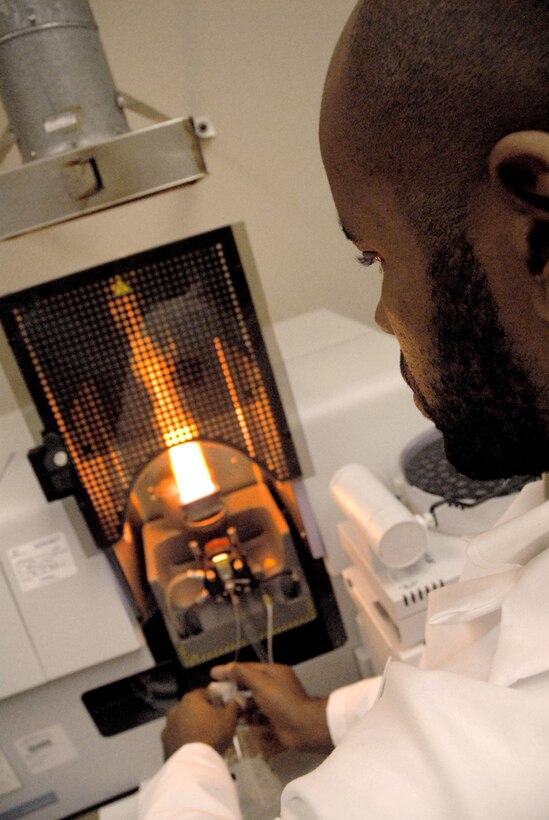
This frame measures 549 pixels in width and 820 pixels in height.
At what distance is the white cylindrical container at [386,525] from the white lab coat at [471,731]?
348 millimetres

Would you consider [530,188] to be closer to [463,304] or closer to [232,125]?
[463,304]

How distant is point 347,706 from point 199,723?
24cm

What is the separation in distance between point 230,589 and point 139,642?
6.9 inches

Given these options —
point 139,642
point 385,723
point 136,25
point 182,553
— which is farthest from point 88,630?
point 136,25

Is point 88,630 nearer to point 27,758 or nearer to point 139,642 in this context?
point 139,642

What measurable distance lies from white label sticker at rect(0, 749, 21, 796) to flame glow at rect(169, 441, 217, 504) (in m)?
0.58

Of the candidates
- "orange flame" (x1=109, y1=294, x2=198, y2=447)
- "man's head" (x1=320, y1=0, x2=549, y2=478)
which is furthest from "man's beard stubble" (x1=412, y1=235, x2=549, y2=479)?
"orange flame" (x1=109, y1=294, x2=198, y2=447)

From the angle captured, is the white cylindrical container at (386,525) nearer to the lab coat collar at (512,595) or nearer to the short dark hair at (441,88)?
the lab coat collar at (512,595)

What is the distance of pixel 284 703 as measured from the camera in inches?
42.4

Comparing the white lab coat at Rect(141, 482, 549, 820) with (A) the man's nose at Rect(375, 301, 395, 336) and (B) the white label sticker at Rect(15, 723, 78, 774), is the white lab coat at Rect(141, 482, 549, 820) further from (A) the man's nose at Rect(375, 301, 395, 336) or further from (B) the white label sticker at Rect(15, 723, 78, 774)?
(B) the white label sticker at Rect(15, 723, 78, 774)

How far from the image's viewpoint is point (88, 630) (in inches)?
42.8

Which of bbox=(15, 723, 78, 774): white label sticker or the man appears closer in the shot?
the man

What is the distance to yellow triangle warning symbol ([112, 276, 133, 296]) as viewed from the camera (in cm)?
94

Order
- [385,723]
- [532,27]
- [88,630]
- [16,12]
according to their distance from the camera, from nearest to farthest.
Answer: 1. [532,27]
2. [385,723]
3. [16,12]
4. [88,630]
